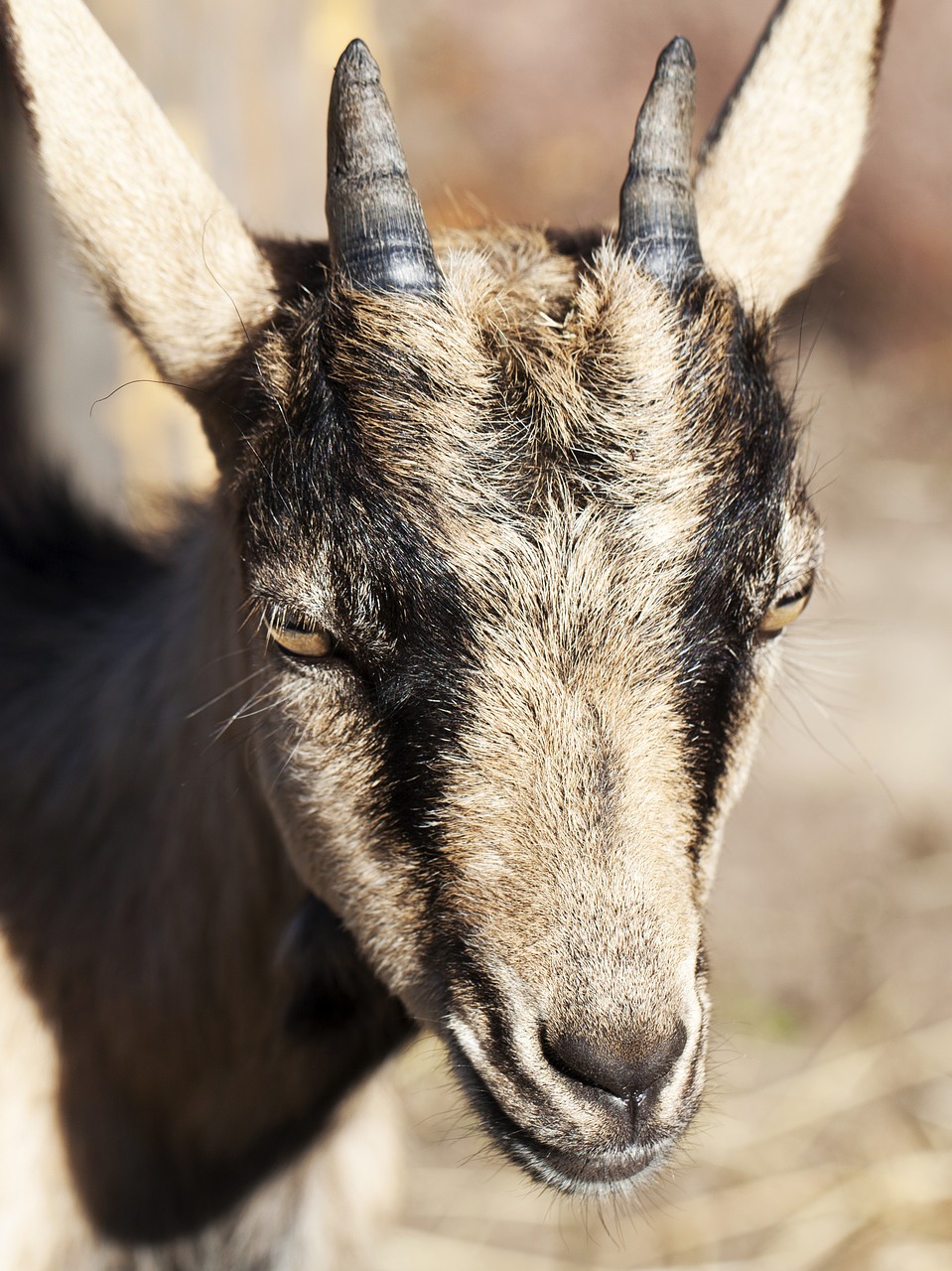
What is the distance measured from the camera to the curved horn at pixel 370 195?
2346 mm

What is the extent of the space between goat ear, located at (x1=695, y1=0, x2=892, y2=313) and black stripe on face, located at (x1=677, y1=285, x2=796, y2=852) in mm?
523

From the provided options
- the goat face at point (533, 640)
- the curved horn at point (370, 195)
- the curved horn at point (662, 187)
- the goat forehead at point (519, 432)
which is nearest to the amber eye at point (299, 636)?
the goat face at point (533, 640)

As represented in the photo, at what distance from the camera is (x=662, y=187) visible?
2.51 metres

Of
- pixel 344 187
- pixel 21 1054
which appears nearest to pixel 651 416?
pixel 344 187

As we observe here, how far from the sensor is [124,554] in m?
3.80

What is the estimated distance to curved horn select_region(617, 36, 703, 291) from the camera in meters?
2.50

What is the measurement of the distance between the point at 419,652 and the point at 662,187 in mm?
1023

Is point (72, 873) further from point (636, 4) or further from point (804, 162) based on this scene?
point (636, 4)

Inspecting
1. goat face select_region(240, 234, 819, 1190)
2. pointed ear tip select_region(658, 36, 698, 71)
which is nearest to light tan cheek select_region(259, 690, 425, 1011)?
goat face select_region(240, 234, 819, 1190)

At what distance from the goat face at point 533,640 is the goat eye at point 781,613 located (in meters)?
0.02

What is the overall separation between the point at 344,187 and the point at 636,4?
8455mm

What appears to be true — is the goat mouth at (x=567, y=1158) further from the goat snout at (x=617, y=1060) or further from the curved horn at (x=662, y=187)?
the curved horn at (x=662, y=187)

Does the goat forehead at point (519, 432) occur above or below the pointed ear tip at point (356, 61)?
below

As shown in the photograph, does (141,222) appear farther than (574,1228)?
No
